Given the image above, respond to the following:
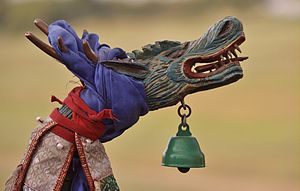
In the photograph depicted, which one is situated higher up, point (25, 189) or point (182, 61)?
point (182, 61)

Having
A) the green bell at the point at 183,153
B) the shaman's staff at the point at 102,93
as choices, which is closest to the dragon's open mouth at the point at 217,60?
the shaman's staff at the point at 102,93

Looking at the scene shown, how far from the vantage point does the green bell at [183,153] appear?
1064 millimetres

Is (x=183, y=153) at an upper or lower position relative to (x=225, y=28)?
lower

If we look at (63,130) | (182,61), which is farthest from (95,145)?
(182,61)

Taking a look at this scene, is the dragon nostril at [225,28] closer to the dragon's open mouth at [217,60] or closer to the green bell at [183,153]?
the dragon's open mouth at [217,60]

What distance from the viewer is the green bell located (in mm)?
1064

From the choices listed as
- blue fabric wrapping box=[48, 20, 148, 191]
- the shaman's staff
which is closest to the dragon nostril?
the shaman's staff

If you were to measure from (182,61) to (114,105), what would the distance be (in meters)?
0.12

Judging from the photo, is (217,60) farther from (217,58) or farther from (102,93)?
(102,93)

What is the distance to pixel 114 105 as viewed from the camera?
1021 millimetres

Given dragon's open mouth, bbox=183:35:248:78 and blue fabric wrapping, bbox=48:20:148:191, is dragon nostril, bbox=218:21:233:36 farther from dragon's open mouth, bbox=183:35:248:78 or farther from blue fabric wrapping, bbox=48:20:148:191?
blue fabric wrapping, bbox=48:20:148:191

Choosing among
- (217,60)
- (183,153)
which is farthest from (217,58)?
(183,153)

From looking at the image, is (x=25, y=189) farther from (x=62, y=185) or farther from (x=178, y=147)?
(x=178, y=147)

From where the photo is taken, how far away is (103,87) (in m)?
1.02
